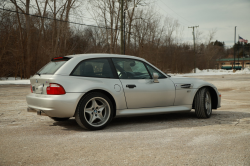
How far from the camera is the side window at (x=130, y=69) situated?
18.3ft

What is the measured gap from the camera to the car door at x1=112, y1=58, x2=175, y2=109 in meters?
5.47

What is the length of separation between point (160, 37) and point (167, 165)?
44765 mm

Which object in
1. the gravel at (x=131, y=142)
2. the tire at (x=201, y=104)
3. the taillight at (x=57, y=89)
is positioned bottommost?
the gravel at (x=131, y=142)

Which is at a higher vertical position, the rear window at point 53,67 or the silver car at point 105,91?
the rear window at point 53,67

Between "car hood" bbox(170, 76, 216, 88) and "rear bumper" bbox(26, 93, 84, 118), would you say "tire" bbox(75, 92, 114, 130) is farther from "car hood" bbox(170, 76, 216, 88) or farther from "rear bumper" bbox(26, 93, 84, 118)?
"car hood" bbox(170, 76, 216, 88)

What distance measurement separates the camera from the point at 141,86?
5.59 metres

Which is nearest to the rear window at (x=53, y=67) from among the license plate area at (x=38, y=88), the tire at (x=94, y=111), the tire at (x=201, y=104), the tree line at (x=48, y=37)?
the license plate area at (x=38, y=88)

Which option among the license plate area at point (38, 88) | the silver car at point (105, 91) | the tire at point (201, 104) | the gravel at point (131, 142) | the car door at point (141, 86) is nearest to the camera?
the gravel at point (131, 142)

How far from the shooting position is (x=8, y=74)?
27.5m

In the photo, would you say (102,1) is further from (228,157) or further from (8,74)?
(228,157)

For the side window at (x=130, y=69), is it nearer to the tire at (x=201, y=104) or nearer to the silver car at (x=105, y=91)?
the silver car at (x=105, y=91)

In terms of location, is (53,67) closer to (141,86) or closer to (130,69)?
(130,69)

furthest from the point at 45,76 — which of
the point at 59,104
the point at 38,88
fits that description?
the point at 59,104

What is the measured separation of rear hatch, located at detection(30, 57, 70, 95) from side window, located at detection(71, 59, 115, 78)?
35cm
